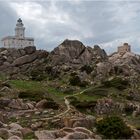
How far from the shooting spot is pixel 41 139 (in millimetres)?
39625

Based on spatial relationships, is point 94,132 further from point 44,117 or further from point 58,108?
point 58,108

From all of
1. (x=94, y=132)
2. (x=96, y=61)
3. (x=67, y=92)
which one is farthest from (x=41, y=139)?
(x=96, y=61)

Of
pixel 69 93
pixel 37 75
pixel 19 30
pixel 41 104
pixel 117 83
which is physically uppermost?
pixel 19 30

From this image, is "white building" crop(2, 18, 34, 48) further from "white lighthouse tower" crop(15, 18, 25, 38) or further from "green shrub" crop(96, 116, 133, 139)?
"green shrub" crop(96, 116, 133, 139)

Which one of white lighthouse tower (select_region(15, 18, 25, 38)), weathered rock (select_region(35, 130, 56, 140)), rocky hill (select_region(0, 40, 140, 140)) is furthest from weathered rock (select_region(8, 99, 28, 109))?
white lighthouse tower (select_region(15, 18, 25, 38))

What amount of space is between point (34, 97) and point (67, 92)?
14.5m

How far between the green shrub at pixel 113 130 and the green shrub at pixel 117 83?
136ft

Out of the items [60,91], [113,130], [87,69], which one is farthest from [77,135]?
[87,69]

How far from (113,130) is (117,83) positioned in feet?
147

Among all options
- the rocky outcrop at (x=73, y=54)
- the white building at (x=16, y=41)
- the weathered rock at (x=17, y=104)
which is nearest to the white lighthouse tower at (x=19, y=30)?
the white building at (x=16, y=41)

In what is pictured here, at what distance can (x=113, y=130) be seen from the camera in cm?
4678

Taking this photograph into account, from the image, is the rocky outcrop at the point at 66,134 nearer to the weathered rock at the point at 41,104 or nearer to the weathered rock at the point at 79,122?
the weathered rock at the point at 79,122

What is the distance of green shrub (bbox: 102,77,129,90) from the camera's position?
89625mm

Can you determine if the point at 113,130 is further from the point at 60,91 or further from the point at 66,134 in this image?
the point at 60,91
